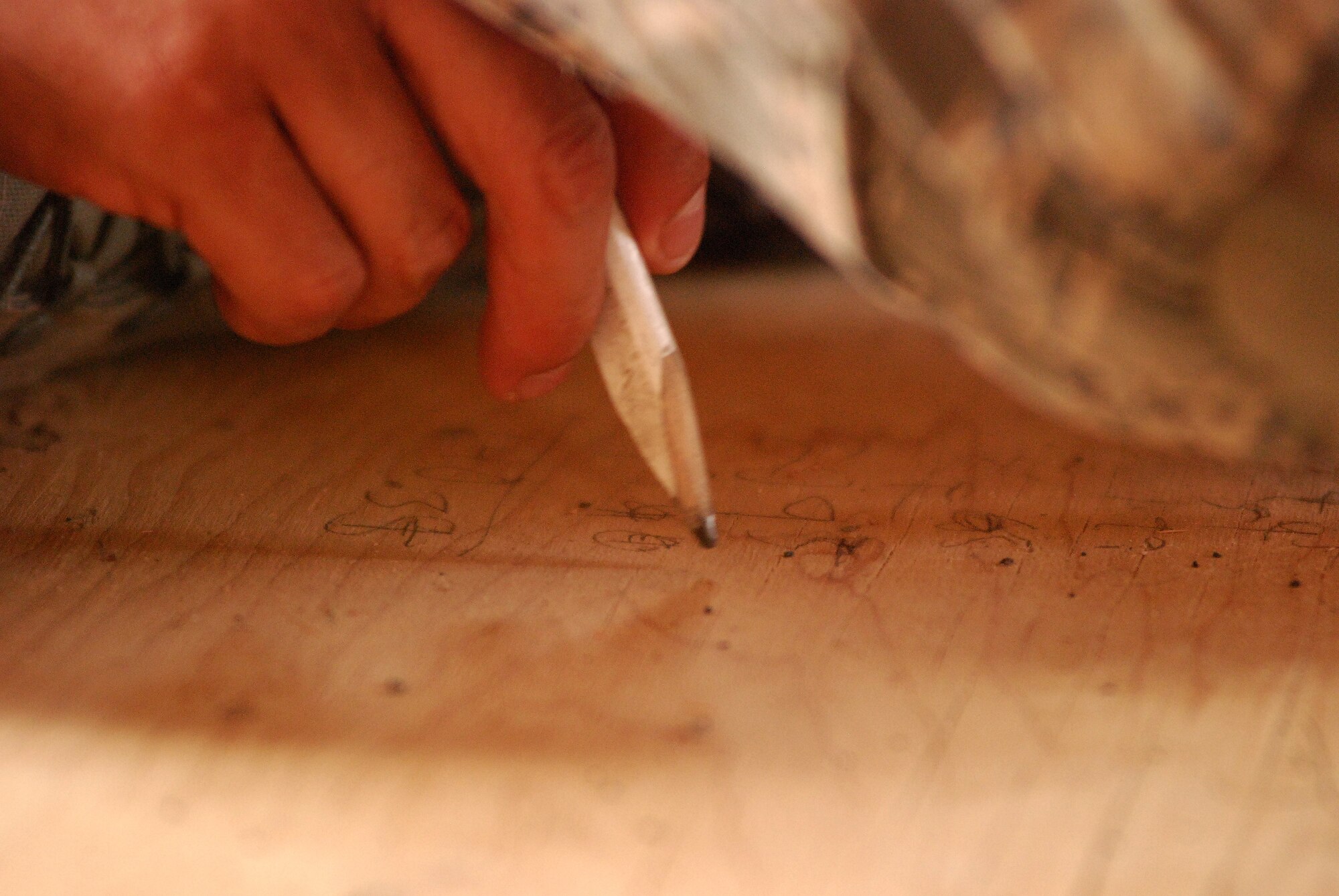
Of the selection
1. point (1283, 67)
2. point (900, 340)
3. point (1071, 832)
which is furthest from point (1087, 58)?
point (900, 340)

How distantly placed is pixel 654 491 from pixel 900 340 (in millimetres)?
331

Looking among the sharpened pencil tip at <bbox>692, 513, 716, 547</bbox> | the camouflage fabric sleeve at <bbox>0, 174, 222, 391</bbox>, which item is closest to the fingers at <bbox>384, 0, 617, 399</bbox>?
the sharpened pencil tip at <bbox>692, 513, 716, 547</bbox>

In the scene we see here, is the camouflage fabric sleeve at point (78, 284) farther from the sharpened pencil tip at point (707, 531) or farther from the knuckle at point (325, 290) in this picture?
the sharpened pencil tip at point (707, 531)

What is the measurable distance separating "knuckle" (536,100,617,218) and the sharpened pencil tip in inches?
6.9

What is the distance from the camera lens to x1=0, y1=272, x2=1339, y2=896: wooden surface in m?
0.41

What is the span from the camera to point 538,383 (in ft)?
2.19

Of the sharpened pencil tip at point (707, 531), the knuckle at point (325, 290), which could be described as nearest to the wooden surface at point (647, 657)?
the sharpened pencil tip at point (707, 531)

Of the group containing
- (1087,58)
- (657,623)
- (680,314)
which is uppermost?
(1087,58)

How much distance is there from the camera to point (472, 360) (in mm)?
889

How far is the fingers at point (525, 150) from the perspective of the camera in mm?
528

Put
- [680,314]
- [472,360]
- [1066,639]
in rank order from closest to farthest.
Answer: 1. [1066,639]
2. [472,360]
3. [680,314]

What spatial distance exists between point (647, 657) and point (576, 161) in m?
0.24

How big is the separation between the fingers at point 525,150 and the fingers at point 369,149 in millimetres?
18

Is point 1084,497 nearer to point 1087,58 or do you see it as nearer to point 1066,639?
point 1066,639
